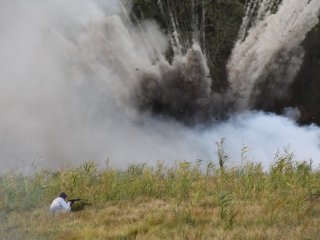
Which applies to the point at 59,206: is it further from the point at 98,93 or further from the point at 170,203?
the point at 98,93

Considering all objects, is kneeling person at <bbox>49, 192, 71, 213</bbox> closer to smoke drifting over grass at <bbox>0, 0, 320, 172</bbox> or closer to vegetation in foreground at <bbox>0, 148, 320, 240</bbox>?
vegetation in foreground at <bbox>0, 148, 320, 240</bbox>

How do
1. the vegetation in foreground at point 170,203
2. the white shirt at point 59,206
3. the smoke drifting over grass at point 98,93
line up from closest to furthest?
the vegetation in foreground at point 170,203, the white shirt at point 59,206, the smoke drifting over grass at point 98,93

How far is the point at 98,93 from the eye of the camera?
2506cm

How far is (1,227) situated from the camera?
8.94 meters

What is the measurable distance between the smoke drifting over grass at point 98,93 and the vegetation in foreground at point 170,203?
32.1 feet

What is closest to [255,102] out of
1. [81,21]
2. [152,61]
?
[152,61]

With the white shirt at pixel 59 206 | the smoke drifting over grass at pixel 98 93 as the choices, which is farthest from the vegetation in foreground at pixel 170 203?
the smoke drifting over grass at pixel 98 93

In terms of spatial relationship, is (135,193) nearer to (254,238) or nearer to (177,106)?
(254,238)

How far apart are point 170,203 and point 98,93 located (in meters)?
15.5

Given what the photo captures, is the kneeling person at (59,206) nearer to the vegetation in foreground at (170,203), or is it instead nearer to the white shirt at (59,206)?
the white shirt at (59,206)

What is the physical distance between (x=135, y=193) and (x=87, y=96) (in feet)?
46.3

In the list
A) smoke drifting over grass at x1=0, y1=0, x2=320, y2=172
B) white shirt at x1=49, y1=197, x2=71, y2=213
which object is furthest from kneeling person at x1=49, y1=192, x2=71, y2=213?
smoke drifting over grass at x1=0, y1=0, x2=320, y2=172

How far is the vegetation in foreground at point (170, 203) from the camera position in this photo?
8.12m

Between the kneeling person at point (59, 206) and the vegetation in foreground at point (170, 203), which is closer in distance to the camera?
the vegetation in foreground at point (170, 203)
